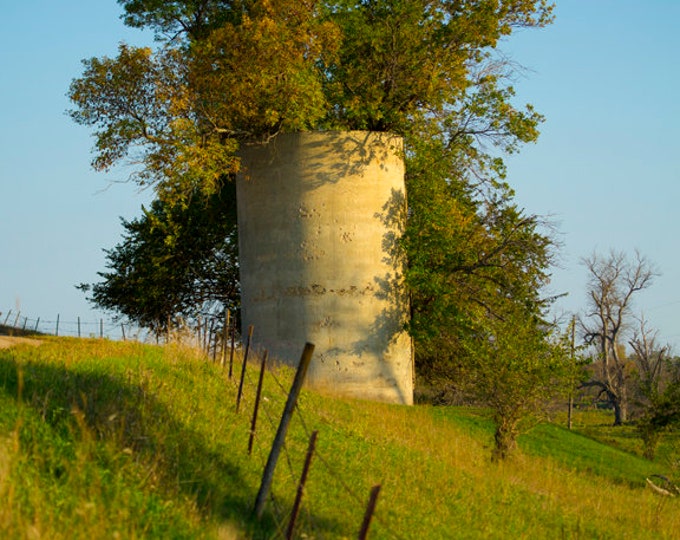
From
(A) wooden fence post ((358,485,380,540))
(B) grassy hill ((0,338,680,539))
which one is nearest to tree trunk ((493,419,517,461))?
(B) grassy hill ((0,338,680,539))

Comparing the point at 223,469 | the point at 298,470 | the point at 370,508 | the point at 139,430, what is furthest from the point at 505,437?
the point at 370,508

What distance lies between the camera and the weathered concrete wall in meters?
28.8

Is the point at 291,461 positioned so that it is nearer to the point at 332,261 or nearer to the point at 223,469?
the point at 223,469

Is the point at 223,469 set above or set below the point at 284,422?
below

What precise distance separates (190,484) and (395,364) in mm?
17885

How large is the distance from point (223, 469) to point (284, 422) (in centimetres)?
261

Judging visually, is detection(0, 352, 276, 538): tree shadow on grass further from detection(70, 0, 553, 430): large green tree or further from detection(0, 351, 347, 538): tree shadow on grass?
detection(70, 0, 553, 430): large green tree

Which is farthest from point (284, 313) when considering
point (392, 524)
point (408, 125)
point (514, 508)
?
point (392, 524)

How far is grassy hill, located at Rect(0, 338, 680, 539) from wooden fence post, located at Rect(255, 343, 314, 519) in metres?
0.32

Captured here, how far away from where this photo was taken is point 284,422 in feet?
36.7

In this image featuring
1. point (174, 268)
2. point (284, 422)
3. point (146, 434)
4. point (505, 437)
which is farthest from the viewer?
point (174, 268)

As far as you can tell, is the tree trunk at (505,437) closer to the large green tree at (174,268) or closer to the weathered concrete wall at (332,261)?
the weathered concrete wall at (332,261)

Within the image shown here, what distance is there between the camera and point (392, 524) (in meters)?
13.9

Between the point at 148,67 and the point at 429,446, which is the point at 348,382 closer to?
the point at 429,446
